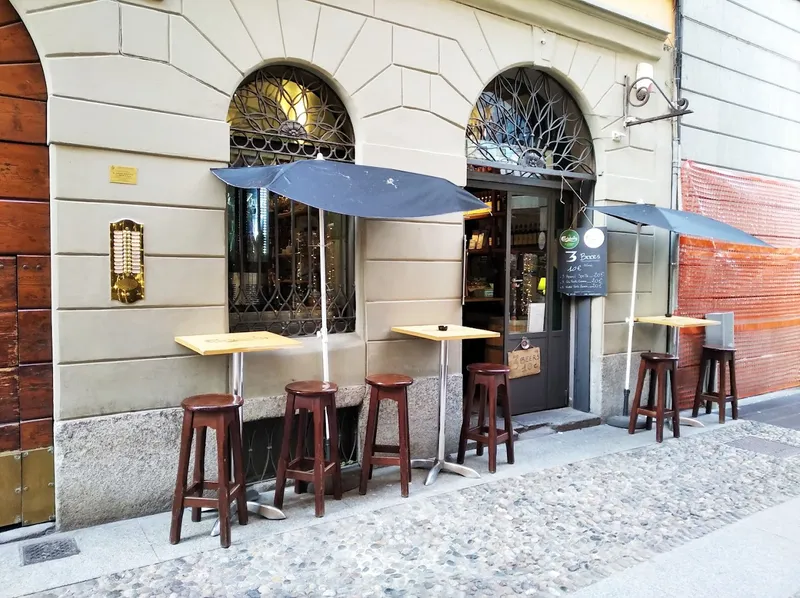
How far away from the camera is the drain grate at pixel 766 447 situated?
223 inches

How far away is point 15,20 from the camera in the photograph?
3.63m

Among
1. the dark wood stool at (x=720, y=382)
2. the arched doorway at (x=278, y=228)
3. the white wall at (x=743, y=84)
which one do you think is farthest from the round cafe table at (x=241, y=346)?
the white wall at (x=743, y=84)

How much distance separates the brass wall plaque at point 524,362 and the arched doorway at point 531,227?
2.0 inches

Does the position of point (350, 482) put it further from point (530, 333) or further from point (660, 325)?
point (660, 325)

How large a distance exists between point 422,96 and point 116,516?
13.7 feet

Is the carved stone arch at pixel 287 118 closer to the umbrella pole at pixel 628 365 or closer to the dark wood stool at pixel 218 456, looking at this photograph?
the dark wood stool at pixel 218 456

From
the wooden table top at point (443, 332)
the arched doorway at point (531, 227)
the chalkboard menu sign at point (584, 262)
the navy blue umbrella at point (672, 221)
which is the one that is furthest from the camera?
the chalkboard menu sign at point (584, 262)

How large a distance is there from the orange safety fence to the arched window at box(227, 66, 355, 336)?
4.74 meters

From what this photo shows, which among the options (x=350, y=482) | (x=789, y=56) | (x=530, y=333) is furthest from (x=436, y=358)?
(x=789, y=56)

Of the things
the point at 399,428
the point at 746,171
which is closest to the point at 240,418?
the point at 399,428

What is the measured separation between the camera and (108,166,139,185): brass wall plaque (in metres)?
3.85

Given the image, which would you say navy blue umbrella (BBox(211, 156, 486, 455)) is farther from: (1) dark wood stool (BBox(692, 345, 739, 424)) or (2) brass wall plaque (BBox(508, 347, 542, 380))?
(1) dark wood stool (BBox(692, 345, 739, 424))

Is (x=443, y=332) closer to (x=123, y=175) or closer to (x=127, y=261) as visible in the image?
(x=127, y=261)

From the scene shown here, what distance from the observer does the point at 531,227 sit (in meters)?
6.81
